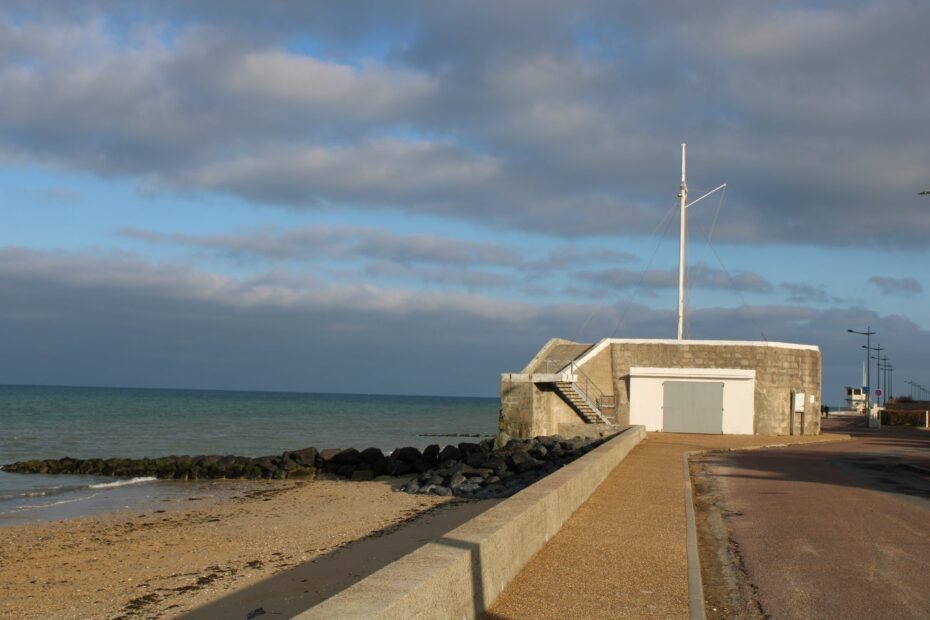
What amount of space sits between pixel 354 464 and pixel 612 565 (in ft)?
72.7

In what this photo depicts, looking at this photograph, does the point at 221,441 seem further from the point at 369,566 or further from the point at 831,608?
the point at 831,608

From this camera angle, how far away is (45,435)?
1987 inches

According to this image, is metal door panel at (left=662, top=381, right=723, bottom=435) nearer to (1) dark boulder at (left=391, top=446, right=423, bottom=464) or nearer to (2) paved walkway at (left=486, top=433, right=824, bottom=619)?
(1) dark boulder at (left=391, top=446, right=423, bottom=464)

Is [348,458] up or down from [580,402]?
down

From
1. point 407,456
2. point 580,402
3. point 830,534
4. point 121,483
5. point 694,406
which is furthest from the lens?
point 694,406

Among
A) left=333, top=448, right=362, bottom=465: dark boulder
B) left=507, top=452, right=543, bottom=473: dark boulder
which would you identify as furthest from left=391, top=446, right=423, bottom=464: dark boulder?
left=507, top=452, right=543, bottom=473: dark boulder

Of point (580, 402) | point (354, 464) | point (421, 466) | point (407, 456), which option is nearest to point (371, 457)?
point (354, 464)

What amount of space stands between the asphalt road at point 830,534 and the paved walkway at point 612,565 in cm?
87

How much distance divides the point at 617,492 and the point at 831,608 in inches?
267

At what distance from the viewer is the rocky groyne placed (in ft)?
83.9

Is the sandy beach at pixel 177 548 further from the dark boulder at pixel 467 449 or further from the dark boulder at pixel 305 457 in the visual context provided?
the dark boulder at pixel 467 449

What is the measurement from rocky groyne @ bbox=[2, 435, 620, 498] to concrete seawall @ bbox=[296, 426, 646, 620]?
13.9 m

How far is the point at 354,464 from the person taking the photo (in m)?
30.6

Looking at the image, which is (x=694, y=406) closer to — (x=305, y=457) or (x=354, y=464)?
(x=354, y=464)
